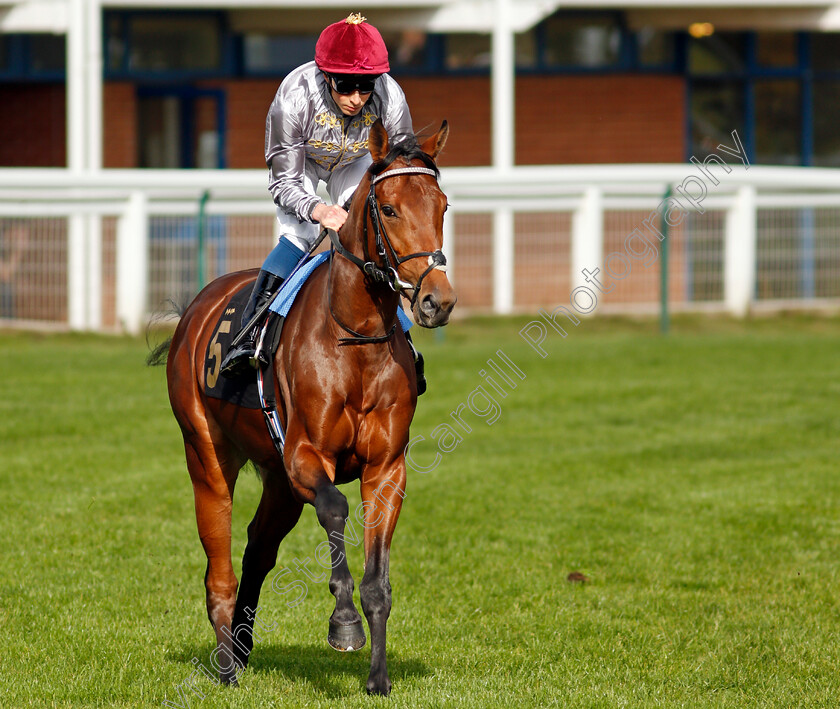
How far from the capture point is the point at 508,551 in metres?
7.29

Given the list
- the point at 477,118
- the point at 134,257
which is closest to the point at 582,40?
the point at 477,118

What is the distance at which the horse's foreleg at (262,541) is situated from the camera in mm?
5469

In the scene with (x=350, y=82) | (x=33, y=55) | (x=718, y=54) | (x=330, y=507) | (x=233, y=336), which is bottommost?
(x=330, y=507)

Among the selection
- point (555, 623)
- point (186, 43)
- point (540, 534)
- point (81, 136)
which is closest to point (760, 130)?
point (186, 43)

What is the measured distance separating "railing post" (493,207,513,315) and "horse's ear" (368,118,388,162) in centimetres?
1111

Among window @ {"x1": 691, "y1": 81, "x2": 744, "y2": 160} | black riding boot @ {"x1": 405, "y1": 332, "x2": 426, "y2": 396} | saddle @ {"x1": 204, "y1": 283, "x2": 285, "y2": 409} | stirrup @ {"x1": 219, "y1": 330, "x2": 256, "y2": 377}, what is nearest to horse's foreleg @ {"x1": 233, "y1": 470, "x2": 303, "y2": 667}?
saddle @ {"x1": 204, "y1": 283, "x2": 285, "y2": 409}

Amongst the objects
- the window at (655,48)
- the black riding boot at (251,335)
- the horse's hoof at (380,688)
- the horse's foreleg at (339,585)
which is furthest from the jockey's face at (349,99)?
the window at (655,48)

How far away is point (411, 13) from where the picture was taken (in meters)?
17.1

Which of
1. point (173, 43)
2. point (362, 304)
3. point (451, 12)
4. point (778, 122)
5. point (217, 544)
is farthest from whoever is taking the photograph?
point (778, 122)

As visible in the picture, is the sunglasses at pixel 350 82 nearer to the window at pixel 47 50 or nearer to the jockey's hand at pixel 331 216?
the jockey's hand at pixel 331 216

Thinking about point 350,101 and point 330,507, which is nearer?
point 330,507

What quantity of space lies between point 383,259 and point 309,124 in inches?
34.3

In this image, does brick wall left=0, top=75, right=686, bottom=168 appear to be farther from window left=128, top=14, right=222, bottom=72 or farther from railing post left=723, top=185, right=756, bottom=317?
railing post left=723, top=185, right=756, bottom=317

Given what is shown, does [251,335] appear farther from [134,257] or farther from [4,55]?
[4,55]
